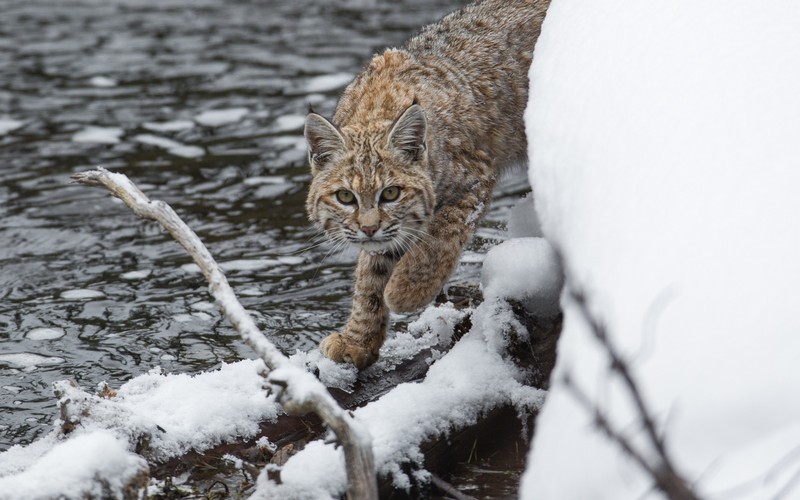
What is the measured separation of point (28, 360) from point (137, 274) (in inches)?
52.0

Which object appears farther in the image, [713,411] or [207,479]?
[207,479]

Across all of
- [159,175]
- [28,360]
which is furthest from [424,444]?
[159,175]

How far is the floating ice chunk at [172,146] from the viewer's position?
26.9 ft

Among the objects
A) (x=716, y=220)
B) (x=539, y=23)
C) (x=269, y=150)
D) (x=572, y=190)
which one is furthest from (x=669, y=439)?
(x=269, y=150)

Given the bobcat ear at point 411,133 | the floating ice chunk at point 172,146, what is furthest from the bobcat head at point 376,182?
the floating ice chunk at point 172,146

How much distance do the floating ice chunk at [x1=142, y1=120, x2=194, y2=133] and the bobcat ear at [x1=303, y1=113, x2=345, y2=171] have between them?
14.8 ft

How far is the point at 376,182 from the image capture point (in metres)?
4.26

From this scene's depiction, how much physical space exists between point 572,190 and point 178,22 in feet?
33.2

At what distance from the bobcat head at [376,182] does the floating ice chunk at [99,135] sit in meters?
4.44

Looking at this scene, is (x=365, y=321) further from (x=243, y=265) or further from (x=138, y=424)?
(x=243, y=265)

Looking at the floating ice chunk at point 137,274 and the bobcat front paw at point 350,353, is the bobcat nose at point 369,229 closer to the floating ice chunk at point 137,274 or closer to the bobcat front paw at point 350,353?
the bobcat front paw at point 350,353

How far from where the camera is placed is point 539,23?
5180mm

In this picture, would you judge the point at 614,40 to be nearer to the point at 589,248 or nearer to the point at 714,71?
the point at 714,71

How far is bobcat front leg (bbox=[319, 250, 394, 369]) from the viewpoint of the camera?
420 centimetres
